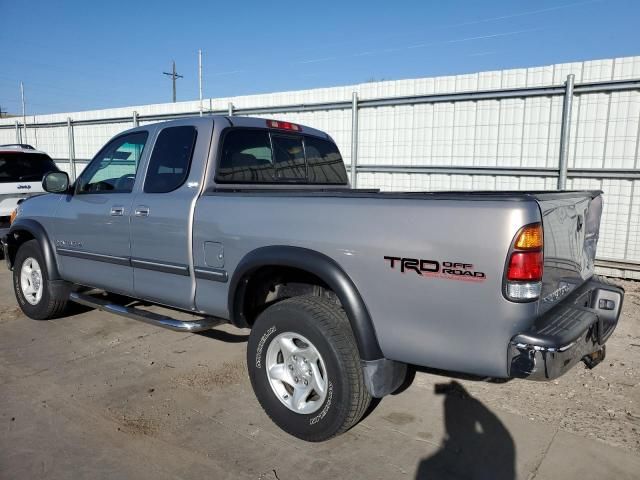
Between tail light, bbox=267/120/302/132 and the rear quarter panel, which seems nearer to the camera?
the rear quarter panel

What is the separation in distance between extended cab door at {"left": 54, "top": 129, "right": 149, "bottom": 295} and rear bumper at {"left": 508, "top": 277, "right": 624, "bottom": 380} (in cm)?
310

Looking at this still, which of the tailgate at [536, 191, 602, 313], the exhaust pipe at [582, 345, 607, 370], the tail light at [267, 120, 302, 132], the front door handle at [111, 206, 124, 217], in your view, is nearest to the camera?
the tailgate at [536, 191, 602, 313]

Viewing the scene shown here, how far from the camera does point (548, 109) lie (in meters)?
7.13

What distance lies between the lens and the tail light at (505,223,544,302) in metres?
2.29

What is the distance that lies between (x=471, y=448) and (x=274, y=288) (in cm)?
162

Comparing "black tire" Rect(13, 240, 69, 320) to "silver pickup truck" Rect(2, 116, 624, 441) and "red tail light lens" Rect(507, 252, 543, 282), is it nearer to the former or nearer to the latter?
"silver pickup truck" Rect(2, 116, 624, 441)

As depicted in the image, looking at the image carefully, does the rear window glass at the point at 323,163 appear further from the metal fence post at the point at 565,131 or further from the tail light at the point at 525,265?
the metal fence post at the point at 565,131

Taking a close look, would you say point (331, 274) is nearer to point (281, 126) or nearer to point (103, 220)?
point (281, 126)

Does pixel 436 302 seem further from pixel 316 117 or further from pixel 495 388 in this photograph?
pixel 316 117

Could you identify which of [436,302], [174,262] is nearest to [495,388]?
[436,302]

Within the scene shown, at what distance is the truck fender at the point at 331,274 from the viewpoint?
273cm

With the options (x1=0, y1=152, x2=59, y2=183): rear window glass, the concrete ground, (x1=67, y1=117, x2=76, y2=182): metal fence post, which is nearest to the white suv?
(x1=0, y1=152, x2=59, y2=183): rear window glass

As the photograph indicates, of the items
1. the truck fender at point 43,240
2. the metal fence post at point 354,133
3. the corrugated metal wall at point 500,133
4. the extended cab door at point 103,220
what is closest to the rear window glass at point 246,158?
the extended cab door at point 103,220

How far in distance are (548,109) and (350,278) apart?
18.8ft
